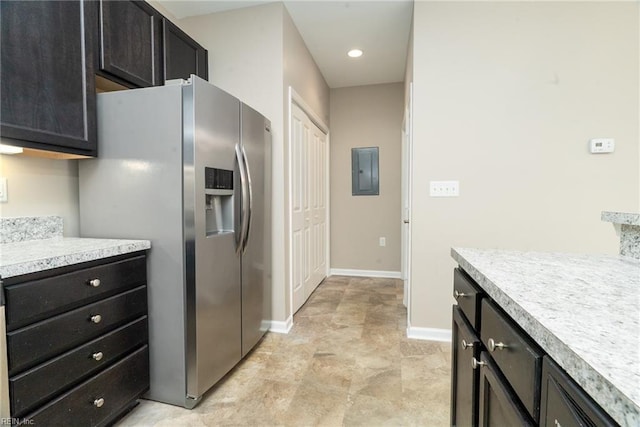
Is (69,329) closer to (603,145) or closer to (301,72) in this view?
(301,72)

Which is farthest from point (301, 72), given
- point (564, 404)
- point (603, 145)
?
point (564, 404)

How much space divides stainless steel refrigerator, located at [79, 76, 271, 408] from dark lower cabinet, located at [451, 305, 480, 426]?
4.00 ft

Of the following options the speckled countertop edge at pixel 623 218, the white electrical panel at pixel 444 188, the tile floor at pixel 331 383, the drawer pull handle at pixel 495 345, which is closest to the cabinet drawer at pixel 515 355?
the drawer pull handle at pixel 495 345

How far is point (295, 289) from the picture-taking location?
9.72ft

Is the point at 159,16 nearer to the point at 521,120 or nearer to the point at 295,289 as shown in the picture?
the point at 295,289

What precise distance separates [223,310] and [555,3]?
3064 mm

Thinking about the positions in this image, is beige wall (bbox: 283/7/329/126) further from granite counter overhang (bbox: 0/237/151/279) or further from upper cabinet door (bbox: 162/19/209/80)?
granite counter overhang (bbox: 0/237/151/279)

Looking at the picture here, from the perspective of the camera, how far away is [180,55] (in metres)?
2.31

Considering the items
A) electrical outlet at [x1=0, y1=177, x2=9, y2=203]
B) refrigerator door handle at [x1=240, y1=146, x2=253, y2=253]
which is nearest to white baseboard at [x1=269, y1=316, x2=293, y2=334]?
refrigerator door handle at [x1=240, y1=146, x2=253, y2=253]

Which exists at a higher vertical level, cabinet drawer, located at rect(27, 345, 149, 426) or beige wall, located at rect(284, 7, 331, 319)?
beige wall, located at rect(284, 7, 331, 319)

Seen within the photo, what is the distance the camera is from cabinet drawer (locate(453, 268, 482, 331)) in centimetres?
A: 94

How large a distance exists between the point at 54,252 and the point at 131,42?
1302mm

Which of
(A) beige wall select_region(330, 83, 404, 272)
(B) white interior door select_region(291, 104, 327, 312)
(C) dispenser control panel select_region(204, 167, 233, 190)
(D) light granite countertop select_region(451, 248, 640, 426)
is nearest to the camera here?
(D) light granite countertop select_region(451, 248, 640, 426)

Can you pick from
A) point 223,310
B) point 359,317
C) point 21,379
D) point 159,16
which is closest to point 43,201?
point 21,379
